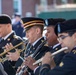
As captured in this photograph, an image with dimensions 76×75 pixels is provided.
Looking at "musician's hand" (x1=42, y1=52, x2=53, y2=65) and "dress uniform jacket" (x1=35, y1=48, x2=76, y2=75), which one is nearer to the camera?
"dress uniform jacket" (x1=35, y1=48, x2=76, y2=75)

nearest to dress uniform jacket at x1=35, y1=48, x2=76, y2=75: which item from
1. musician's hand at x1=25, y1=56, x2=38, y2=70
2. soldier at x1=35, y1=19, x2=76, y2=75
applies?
soldier at x1=35, y1=19, x2=76, y2=75

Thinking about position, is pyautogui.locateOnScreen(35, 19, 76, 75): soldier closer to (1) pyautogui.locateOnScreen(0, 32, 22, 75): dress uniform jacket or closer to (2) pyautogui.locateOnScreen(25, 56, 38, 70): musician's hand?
(2) pyautogui.locateOnScreen(25, 56, 38, 70): musician's hand

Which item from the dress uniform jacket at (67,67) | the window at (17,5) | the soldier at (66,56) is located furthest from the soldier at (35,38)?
A: the window at (17,5)

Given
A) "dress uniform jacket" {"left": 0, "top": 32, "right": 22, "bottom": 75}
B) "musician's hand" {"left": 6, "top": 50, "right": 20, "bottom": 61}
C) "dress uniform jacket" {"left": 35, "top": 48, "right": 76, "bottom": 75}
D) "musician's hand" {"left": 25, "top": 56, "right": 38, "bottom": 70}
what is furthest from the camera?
"dress uniform jacket" {"left": 0, "top": 32, "right": 22, "bottom": 75}

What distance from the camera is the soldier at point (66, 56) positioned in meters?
3.70

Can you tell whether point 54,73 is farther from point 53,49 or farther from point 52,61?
point 53,49

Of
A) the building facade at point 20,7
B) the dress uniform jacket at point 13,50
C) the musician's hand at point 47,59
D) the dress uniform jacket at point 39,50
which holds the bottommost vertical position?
the building facade at point 20,7

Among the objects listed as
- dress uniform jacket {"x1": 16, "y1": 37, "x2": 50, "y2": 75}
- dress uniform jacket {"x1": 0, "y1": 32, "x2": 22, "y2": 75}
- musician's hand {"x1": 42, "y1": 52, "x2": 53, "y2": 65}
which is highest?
musician's hand {"x1": 42, "y1": 52, "x2": 53, "y2": 65}

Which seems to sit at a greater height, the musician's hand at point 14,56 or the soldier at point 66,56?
the soldier at point 66,56

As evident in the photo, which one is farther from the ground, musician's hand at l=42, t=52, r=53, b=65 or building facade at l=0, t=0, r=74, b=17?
musician's hand at l=42, t=52, r=53, b=65

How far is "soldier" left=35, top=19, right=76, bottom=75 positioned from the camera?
370 centimetres

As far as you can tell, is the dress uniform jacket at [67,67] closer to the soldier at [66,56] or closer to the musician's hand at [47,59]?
the soldier at [66,56]

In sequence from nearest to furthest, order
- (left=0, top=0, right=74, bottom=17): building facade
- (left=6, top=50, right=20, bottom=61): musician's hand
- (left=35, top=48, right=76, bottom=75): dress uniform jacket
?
(left=35, top=48, right=76, bottom=75): dress uniform jacket < (left=6, top=50, right=20, bottom=61): musician's hand < (left=0, top=0, right=74, bottom=17): building facade

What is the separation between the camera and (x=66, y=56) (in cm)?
375
